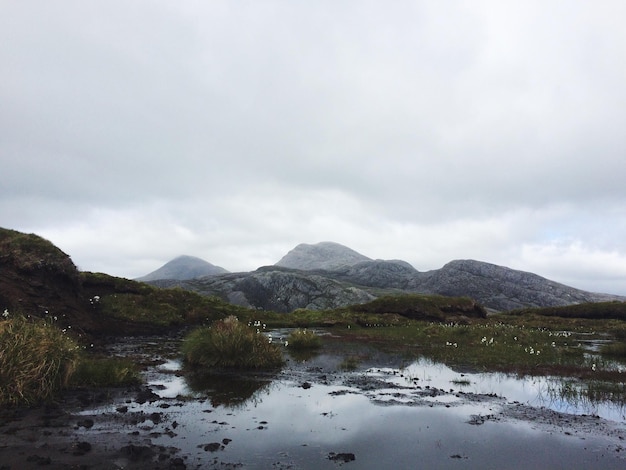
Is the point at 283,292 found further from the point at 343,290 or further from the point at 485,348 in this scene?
the point at 485,348

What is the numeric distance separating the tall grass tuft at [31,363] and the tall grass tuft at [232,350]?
280 inches

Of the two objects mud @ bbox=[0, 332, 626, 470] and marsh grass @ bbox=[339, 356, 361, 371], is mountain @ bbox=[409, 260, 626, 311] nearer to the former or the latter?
marsh grass @ bbox=[339, 356, 361, 371]

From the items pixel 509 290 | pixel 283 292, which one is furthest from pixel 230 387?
pixel 509 290

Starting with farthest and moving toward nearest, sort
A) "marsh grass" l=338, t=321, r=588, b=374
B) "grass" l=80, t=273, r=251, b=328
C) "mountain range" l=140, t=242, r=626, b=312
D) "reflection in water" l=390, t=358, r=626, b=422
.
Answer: "mountain range" l=140, t=242, r=626, b=312 → "grass" l=80, t=273, r=251, b=328 → "marsh grass" l=338, t=321, r=588, b=374 → "reflection in water" l=390, t=358, r=626, b=422

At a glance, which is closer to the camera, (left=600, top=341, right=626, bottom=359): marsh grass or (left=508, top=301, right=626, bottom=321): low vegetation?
(left=600, top=341, right=626, bottom=359): marsh grass

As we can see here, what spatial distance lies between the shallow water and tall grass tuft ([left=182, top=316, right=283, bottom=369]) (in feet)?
6.82

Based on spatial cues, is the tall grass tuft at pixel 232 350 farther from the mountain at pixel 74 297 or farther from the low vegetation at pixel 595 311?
the low vegetation at pixel 595 311

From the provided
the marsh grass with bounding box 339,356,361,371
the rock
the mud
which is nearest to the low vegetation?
the marsh grass with bounding box 339,356,361,371

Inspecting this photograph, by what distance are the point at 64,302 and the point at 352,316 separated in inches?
1431

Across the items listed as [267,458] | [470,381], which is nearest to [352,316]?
[470,381]

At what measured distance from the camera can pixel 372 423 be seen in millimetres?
12070

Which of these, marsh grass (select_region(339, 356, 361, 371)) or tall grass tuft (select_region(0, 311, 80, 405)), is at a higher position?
tall grass tuft (select_region(0, 311, 80, 405))

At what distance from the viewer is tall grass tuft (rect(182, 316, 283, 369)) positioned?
66.7ft

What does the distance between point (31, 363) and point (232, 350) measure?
9.35 meters
